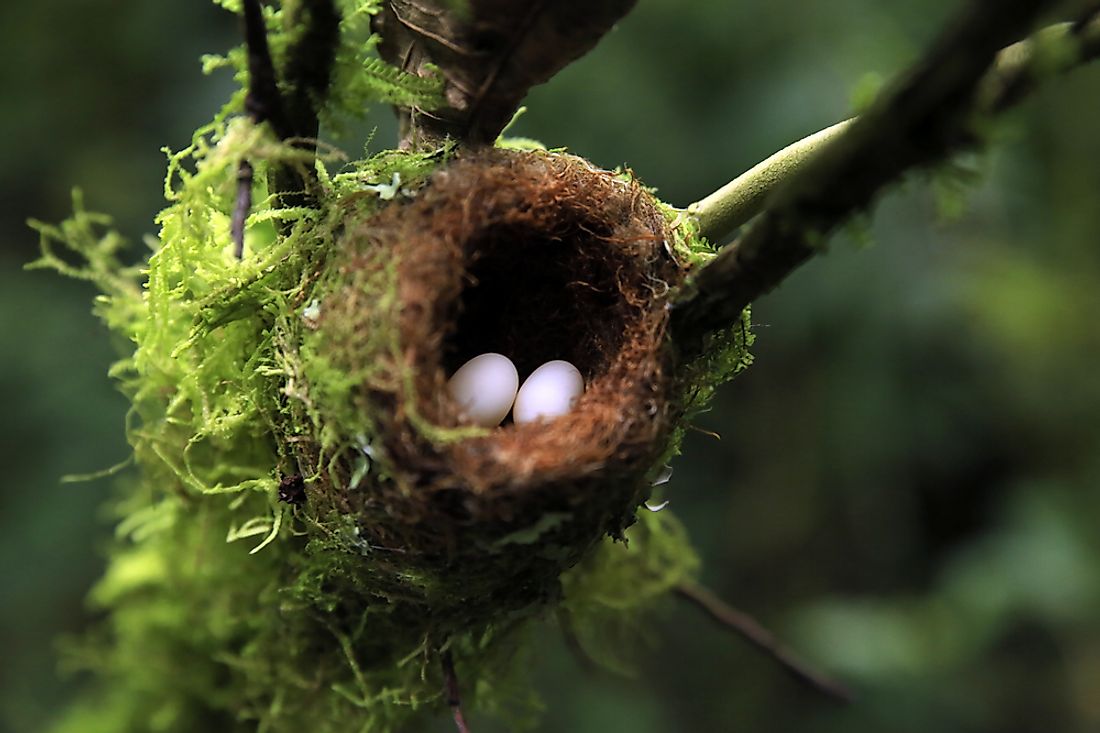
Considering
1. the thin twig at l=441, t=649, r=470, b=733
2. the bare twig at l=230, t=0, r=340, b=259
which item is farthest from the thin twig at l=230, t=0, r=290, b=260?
the thin twig at l=441, t=649, r=470, b=733

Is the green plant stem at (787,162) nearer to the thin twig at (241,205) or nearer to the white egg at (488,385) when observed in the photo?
the white egg at (488,385)

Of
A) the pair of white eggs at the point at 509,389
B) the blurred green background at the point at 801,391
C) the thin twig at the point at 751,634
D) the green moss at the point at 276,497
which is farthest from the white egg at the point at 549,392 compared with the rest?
the blurred green background at the point at 801,391

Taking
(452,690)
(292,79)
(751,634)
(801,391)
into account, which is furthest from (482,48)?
(801,391)

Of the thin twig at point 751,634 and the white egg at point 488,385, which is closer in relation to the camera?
the white egg at point 488,385

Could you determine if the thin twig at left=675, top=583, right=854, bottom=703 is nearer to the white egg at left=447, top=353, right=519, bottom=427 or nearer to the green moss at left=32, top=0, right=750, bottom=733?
the green moss at left=32, top=0, right=750, bottom=733

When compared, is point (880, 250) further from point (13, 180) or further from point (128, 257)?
point (13, 180)

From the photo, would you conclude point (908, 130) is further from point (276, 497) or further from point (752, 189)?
point (276, 497)

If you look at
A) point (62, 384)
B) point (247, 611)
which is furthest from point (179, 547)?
point (62, 384)
